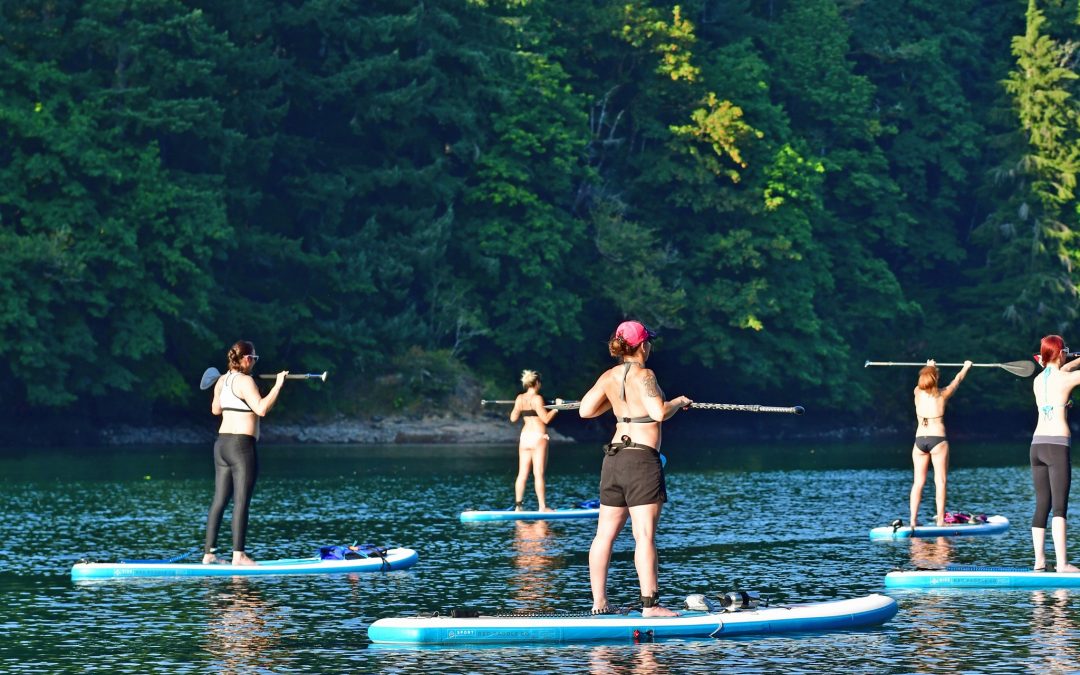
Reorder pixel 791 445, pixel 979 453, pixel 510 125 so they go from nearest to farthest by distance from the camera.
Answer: pixel 979 453, pixel 791 445, pixel 510 125

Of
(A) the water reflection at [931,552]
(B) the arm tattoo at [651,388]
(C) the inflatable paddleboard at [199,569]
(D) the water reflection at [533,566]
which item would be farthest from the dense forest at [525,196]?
(B) the arm tattoo at [651,388]

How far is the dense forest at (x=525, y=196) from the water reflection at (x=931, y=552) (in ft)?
124

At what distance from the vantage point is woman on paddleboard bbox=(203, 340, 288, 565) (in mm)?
20391

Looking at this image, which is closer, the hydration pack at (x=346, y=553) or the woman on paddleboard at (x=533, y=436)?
the hydration pack at (x=346, y=553)

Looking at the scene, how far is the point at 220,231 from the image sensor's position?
62594mm

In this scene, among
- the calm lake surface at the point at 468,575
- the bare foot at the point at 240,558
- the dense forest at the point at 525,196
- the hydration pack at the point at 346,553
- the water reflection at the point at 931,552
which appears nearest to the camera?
the calm lake surface at the point at 468,575

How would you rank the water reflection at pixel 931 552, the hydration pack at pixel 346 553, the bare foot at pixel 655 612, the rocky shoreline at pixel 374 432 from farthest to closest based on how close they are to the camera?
the rocky shoreline at pixel 374 432 → the water reflection at pixel 931 552 → the hydration pack at pixel 346 553 → the bare foot at pixel 655 612

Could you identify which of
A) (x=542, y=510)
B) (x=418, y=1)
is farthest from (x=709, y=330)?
(x=542, y=510)

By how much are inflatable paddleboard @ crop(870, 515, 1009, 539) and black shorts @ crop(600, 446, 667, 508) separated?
10.2 m

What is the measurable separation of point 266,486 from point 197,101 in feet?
87.5

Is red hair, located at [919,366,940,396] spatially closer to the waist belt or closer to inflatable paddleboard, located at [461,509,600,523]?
inflatable paddleboard, located at [461,509,600,523]

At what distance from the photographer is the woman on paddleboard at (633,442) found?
15727mm

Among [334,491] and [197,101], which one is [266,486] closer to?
[334,491]

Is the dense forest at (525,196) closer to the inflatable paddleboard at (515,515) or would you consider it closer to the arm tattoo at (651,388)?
the inflatable paddleboard at (515,515)
